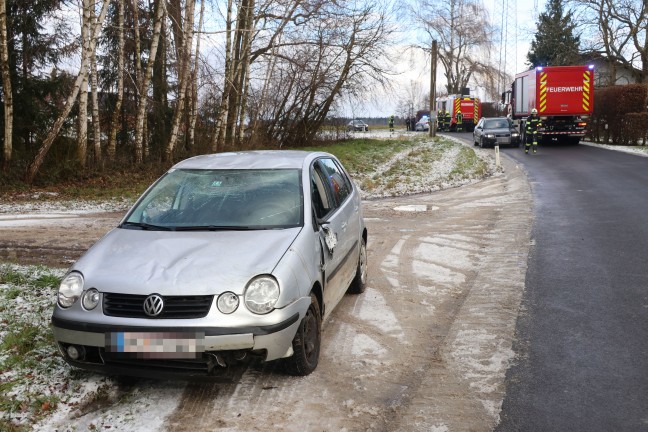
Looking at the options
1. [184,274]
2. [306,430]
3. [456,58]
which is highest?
[456,58]

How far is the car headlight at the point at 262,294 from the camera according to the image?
160 inches

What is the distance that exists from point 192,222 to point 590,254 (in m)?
5.64

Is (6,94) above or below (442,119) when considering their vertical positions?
below

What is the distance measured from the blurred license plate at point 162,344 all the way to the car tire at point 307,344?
2.41 feet

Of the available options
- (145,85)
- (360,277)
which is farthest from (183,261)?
(145,85)

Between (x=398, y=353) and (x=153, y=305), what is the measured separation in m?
2.09

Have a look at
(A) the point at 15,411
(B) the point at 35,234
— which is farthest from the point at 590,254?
(B) the point at 35,234

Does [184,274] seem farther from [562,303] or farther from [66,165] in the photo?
[66,165]

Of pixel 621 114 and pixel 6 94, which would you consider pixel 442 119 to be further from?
pixel 6 94

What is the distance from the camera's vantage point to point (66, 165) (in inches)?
652

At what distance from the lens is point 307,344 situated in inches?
179

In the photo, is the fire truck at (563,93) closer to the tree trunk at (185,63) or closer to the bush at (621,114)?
the bush at (621,114)

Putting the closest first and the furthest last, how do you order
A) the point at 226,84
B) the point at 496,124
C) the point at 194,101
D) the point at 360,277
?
the point at 360,277
the point at 226,84
the point at 194,101
the point at 496,124

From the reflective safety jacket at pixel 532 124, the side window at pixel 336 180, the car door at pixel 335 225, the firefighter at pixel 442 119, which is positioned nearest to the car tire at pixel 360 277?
the car door at pixel 335 225
